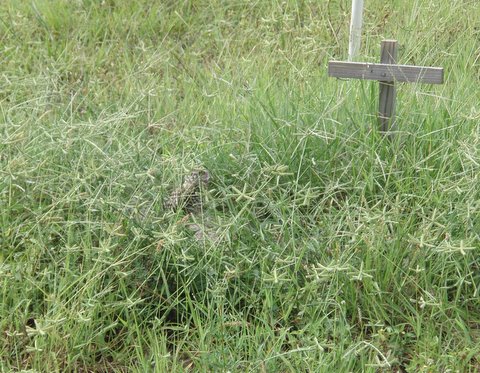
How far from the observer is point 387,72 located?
3596 millimetres

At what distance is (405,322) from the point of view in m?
3.13

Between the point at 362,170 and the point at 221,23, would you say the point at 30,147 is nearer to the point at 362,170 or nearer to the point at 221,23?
the point at 362,170

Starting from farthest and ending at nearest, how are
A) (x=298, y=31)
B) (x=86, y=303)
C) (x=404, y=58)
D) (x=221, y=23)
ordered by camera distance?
(x=221, y=23) < (x=298, y=31) < (x=404, y=58) < (x=86, y=303)

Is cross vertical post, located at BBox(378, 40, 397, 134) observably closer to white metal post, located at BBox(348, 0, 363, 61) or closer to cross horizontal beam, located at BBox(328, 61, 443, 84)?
cross horizontal beam, located at BBox(328, 61, 443, 84)

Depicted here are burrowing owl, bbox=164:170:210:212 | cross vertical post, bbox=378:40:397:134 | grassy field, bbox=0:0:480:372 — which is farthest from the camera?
cross vertical post, bbox=378:40:397:134

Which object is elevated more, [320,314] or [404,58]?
[404,58]

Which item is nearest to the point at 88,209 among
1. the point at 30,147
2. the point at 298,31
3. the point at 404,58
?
the point at 30,147

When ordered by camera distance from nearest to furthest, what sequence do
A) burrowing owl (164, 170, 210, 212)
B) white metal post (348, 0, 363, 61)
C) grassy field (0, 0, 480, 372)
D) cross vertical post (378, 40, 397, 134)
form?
grassy field (0, 0, 480, 372) < burrowing owl (164, 170, 210, 212) < cross vertical post (378, 40, 397, 134) < white metal post (348, 0, 363, 61)

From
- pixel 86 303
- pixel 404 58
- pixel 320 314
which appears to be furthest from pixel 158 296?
pixel 404 58

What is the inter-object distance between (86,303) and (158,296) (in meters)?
0.32

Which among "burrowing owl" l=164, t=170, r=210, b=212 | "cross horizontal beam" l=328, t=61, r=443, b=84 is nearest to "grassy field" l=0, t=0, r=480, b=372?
"burrowing owl" l=164, t=170, r=210, b=212

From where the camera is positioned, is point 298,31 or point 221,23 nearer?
point 298,31

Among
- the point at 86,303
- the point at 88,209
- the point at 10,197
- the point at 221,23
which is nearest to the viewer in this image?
the point at 86,303

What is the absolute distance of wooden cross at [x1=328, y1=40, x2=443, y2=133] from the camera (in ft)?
11.7
